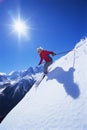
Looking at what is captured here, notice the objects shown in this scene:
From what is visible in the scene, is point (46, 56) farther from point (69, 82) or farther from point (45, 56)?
point (69, 82)

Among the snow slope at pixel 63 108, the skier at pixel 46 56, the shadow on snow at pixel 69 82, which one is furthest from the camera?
the skier at pixel 46 56

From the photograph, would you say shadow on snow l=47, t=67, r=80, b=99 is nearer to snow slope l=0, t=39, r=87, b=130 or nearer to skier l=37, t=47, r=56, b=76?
snow slope l=0, t=39, r=87, b=130

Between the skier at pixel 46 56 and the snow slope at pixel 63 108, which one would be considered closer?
the snow slope at pixel 63 108

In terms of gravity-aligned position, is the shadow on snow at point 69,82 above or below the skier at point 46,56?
below

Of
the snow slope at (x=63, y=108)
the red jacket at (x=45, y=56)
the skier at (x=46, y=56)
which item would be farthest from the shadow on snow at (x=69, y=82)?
the red jacket at (x=45, y=56)

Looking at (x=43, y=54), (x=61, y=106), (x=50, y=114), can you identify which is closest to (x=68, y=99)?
(x=61, y=106)

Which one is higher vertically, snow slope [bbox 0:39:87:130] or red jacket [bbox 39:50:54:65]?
red jacket [bbox 39:50:54:65]

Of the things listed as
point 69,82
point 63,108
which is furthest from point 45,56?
point 63,108

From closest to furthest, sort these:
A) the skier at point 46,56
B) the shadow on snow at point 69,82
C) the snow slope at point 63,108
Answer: the snow slope at point 63,108 → the shadow on snow at point 69,82 → the skier at point 46,56

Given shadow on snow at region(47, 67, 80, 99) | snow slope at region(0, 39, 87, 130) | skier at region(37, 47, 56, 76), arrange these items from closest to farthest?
snow slope at region(0, 39, 87, 130) < shadow on snow at region(47, 67, 80, 99) < skier at region(37, 47, 56, 76)

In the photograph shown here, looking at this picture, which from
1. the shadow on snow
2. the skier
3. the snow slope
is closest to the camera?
the snow slope

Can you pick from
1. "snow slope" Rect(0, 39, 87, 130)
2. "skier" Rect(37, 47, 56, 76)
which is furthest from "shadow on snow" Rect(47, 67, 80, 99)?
"skier" Rect(37, 47, 56, 76)

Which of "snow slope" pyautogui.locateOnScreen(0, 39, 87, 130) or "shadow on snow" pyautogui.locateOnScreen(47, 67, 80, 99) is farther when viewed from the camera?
"shadow on snow" pyautogui.locateOnScreen(47, 67, 80, 99)

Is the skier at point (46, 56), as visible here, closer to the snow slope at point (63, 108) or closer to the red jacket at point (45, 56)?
the red jacket at point (45, 56)
